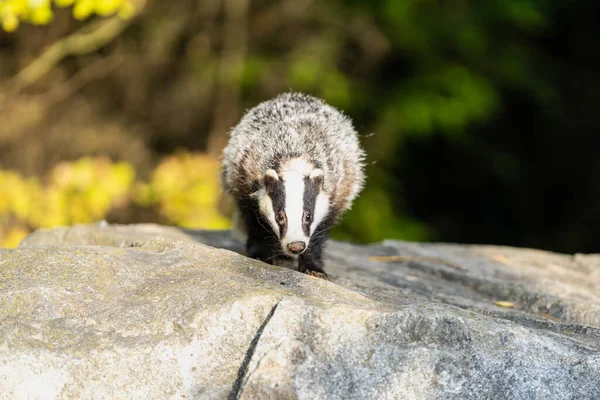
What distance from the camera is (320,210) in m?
4.67

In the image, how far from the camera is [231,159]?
17.4 ft

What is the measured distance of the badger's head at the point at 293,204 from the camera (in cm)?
424

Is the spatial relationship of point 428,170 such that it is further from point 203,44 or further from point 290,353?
point 290,353

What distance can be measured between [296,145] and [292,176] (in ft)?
1.31

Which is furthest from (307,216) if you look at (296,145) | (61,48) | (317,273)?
(61,48)

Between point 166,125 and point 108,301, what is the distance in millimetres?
7740

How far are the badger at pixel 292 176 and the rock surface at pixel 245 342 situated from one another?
0.73 metres

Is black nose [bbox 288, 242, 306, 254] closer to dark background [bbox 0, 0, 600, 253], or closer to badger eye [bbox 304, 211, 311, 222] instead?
badger eye [bbox 304, 211, 311, 222]

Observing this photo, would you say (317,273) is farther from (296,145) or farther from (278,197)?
(296,145)

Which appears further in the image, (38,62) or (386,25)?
(386,25)

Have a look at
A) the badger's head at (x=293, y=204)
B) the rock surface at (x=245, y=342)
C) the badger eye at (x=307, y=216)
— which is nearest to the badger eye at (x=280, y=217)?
the badger's head at (x=293, y=204)

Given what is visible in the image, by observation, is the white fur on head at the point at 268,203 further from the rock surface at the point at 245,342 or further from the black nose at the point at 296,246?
the rock surface at the point at 245,342

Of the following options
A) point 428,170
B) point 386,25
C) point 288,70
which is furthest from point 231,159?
point 428,170

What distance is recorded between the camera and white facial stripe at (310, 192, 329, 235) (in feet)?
15.0
